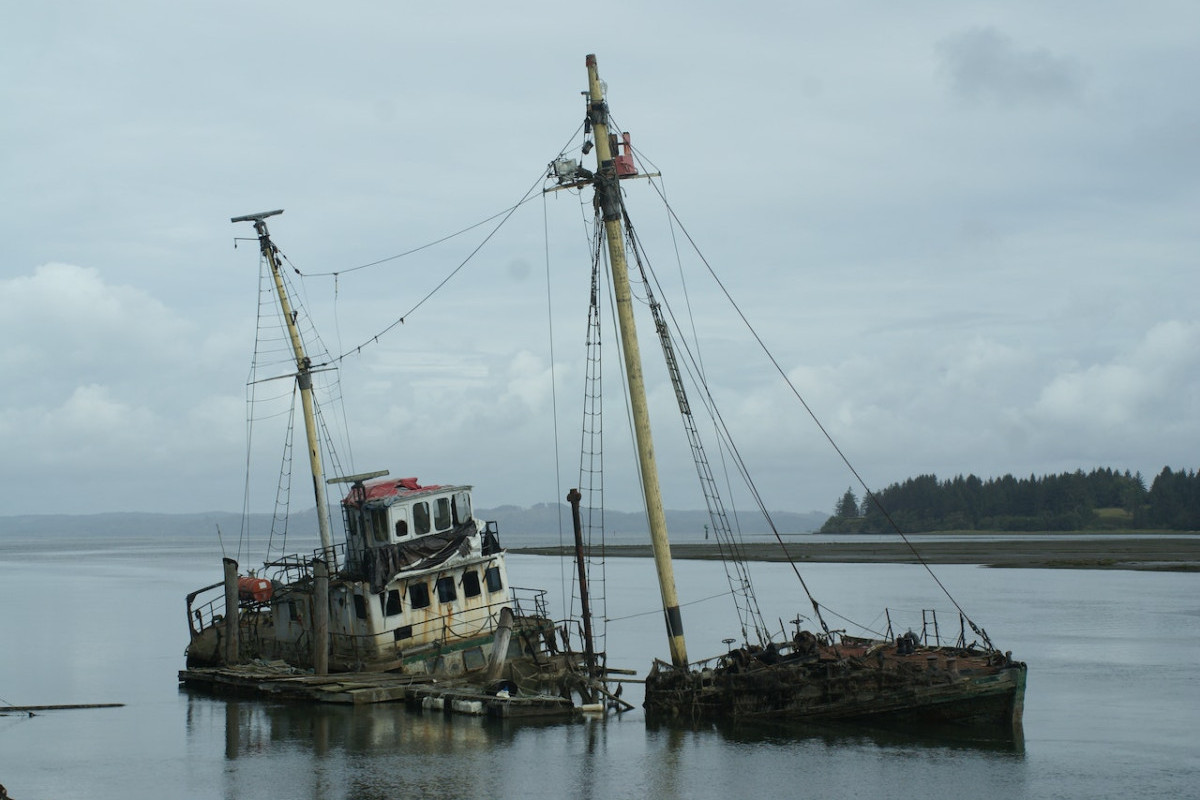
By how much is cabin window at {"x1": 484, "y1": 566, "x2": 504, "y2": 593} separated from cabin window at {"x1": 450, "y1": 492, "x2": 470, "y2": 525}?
76.6 inches

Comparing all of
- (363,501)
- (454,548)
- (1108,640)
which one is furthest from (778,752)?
(1108,640)

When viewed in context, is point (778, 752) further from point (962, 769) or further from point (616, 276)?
point (616, 276)

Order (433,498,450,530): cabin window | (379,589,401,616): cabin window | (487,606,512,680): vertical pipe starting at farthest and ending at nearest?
1. (433,498,450,530): cabin window
2. (379,589,401,616): cabin window
3. (487,606,512,680): vertical pipe

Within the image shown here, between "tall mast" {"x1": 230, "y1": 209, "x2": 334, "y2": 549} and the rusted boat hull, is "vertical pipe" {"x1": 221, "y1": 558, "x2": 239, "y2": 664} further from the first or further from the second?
the rusted boat hull

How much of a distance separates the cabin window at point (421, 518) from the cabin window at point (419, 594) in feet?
5.69

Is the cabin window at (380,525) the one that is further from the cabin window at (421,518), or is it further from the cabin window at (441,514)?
the cabin window at (441,514)

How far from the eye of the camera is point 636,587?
351 feet

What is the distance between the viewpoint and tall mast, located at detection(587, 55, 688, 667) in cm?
3291

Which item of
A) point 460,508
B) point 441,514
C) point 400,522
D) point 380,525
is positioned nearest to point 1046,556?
point 460,508

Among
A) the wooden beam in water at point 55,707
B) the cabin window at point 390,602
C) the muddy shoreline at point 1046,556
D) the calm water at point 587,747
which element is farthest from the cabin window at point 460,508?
the muddy shoreline at point 1046,556

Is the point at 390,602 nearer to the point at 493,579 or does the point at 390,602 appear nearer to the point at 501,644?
the point at 493,579

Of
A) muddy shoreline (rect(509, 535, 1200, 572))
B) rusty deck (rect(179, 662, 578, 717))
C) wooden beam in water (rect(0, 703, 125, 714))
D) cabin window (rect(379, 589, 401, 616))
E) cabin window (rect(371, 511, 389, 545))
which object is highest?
cabin window (rect(371, 511, 389, 545))

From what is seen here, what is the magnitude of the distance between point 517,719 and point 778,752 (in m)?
8.21

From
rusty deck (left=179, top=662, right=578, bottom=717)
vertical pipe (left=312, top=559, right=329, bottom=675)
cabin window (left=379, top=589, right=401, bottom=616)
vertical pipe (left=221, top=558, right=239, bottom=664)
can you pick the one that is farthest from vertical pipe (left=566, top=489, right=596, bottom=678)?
vertical pipe (left=221, top=558, right=239, bottom=664)
